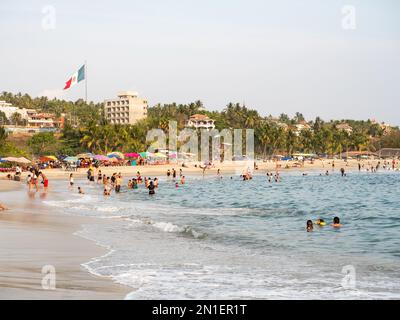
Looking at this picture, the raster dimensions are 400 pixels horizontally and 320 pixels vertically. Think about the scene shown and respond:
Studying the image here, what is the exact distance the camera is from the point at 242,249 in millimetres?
17984

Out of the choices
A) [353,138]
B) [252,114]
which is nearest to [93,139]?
[252,114]

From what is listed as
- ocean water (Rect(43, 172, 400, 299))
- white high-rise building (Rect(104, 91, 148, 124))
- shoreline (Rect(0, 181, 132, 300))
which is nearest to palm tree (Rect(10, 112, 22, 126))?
white high-rise building (Rect(104, 91, 148, 124))

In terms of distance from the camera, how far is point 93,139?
9056 centimetres

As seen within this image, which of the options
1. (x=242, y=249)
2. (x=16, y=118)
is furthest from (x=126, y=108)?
(x=242, y=249)

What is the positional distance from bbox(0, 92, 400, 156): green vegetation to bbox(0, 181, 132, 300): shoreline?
52.8 metres

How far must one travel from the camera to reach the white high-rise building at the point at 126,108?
532ft

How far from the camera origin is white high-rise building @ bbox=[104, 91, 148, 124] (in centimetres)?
16212

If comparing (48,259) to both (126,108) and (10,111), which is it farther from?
(126,108)

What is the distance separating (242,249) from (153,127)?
312 ft

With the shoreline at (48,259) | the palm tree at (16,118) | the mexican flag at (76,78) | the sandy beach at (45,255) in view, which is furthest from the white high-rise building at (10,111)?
the shoreline at (48,259)

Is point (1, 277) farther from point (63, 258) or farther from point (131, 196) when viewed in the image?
point (131, 196)

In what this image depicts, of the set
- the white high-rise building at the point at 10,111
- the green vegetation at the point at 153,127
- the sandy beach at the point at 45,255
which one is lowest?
the sandy beach at the point at 45,255

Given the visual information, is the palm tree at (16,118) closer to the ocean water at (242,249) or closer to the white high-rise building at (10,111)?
the white high-rise building at (10,111)

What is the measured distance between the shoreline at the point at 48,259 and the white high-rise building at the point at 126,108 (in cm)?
13891
